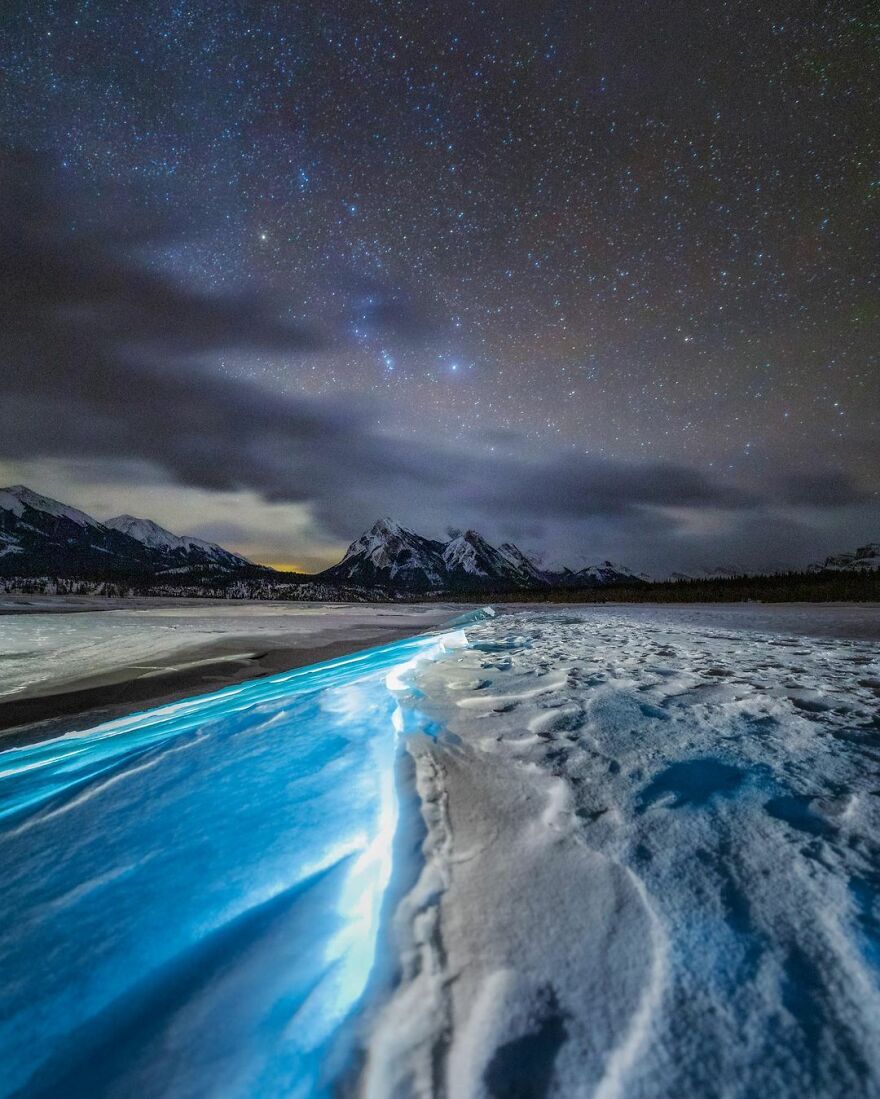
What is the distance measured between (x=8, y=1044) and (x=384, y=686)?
3.31 meters

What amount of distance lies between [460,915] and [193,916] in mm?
864

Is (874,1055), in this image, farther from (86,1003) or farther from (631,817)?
(86,1003)

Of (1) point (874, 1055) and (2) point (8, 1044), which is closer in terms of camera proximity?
(1) point (874, 1055)

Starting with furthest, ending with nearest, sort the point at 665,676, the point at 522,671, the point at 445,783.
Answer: the point at 522,671, the point at 665,676, the point at 445,783

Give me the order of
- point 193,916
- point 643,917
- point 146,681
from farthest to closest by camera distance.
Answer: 1. point 146,681
2. point 193,916
3. point 643,917

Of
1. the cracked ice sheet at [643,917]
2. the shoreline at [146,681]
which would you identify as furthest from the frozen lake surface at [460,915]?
the shoreline at [146,681]

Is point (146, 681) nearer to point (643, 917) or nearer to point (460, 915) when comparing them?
point (460, 915)

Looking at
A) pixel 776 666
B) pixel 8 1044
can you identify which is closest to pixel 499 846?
pixel 8 1044

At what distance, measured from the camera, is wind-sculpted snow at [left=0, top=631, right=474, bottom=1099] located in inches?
40.7

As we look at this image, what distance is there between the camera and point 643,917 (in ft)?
4.14

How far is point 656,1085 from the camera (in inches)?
34.7

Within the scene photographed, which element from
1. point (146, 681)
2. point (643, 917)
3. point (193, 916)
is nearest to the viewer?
point (643, 917)

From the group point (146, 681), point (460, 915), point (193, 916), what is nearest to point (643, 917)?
point (460, 915)

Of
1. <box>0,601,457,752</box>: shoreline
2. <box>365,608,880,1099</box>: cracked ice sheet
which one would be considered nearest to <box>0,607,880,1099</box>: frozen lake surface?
<box>365,608,880,1099</box>: cracked ice sheet
